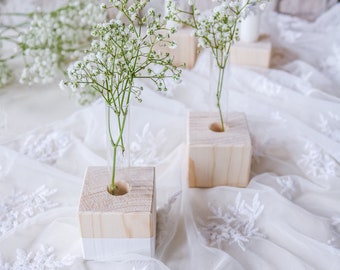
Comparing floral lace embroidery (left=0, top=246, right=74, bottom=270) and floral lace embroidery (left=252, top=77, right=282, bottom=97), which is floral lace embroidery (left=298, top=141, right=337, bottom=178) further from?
floral lace embroidery (left=0, top=246, right=74, bottom=270)

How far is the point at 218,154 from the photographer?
1007 mm

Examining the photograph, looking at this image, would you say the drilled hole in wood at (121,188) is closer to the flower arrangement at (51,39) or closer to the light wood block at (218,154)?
the light wood block at (218,154)

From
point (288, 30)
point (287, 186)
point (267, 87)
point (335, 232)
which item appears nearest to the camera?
point (335, 232)

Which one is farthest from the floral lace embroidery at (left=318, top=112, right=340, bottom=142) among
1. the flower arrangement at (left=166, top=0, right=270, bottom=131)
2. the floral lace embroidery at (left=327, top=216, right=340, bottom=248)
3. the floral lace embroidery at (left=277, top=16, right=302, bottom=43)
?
the floral lace embroidery at (left=277, top=16, right=302, bottom=43)

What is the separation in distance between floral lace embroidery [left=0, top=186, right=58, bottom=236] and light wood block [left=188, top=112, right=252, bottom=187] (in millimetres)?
320

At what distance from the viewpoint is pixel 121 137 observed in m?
0.84

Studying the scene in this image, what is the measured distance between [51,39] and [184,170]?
66 cm

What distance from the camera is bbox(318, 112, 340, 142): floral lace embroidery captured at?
1.20m

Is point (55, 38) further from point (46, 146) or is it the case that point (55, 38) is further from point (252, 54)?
point (252, 54)

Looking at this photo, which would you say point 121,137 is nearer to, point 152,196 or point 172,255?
point 152,196

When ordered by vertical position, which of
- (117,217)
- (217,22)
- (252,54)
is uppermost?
(217,22)

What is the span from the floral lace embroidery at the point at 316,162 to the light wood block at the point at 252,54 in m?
0.40

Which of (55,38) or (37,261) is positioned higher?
(55,38)

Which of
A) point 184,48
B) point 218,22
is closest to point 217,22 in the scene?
point 218,22
